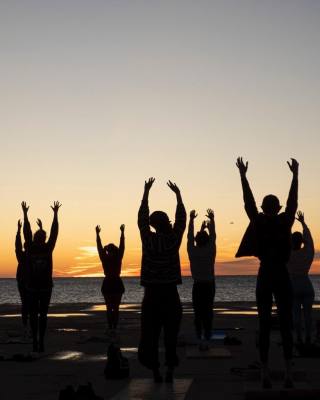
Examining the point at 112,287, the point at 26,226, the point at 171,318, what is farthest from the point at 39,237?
the point at 171,318

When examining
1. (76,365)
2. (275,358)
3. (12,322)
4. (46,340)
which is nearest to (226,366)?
(275,358)

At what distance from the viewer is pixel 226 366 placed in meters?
11.3

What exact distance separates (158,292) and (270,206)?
66.2 inches

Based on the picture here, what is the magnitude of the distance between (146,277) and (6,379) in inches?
95.6

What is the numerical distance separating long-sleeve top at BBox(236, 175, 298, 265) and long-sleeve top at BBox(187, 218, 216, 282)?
4470 mm

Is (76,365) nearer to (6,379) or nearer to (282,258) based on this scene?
(6,379)

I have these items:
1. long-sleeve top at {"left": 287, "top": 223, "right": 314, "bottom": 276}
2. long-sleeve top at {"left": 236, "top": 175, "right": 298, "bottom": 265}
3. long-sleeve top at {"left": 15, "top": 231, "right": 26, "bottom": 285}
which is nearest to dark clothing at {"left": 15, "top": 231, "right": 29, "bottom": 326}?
long-sleeve top at {"left": 15, "top": 231, "right": 26, "bottom": 285}

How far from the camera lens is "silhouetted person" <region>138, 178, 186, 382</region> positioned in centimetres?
920

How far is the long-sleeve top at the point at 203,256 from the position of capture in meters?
13.4

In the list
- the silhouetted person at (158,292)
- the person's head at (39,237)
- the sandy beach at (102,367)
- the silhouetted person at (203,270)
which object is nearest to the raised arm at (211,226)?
the silhouetted person at (203,270)

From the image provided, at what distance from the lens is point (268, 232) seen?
8812mm

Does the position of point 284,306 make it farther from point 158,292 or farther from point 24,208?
point 24,208

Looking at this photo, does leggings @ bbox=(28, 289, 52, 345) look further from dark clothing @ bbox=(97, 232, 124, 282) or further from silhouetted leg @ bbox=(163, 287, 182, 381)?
silhouetted leg @ bbox=(163, 287, 182, 381)

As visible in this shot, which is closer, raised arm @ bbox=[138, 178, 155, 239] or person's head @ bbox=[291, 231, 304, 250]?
raised arm @ bbox=[138, 178, 155, 239]
